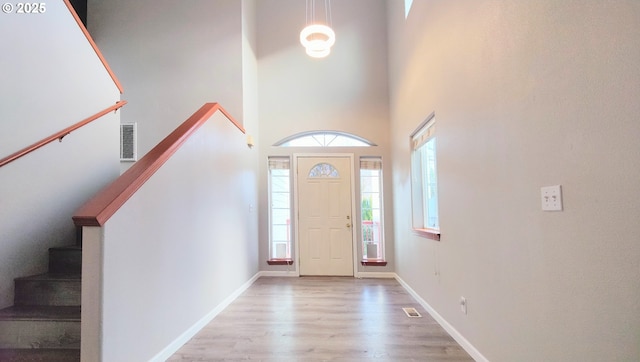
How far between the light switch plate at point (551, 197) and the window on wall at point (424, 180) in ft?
5.60

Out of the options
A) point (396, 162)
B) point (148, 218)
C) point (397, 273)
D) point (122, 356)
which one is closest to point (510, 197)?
point (148, 218)

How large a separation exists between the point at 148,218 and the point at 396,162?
362 cm

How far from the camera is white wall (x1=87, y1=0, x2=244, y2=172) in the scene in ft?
15.0

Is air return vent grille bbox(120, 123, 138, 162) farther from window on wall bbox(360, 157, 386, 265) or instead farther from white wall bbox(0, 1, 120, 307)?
window on wall bbox(360, 157, 386, 265)

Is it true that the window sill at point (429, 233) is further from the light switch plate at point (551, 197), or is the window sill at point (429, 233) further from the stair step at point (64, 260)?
the stair step at point (64, 260)

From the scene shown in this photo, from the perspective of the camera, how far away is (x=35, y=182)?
Result: 2350mm

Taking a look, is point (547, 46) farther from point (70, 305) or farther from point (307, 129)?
point (307, 129)

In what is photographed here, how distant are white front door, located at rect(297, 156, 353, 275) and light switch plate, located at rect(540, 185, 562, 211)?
3.89m

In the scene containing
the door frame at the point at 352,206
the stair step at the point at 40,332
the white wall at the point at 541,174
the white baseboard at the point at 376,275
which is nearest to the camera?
the white wall at the point at 541,174

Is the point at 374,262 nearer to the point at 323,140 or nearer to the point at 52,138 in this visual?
the point at 323,140

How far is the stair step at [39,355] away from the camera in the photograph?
1822 millimetres

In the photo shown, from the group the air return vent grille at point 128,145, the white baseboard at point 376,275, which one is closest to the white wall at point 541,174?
the white baseboard at point 376,275

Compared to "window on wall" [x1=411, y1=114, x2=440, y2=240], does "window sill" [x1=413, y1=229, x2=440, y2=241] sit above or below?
below

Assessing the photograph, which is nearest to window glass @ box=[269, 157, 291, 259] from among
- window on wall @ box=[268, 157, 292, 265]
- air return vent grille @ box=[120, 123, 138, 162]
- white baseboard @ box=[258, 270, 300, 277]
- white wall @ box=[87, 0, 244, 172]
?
window on wall @ box=[268, 157, 292, 265]
